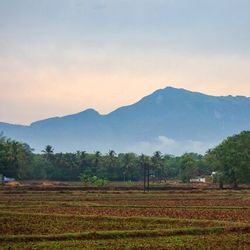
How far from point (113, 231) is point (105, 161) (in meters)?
123

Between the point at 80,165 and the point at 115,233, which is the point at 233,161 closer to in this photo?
the point at 80,165

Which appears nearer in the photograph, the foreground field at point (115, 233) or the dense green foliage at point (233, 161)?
the foreground field at point (115, 233)

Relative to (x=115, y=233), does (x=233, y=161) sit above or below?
above

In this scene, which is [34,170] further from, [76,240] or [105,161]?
[76,240]

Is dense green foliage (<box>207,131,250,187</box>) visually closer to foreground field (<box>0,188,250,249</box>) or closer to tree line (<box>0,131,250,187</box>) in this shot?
tree line (<box>0,131,250,187</box>)

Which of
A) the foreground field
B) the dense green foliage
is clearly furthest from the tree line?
the foreground field

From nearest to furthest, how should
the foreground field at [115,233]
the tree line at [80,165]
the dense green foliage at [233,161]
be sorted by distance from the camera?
1. the foreground field at [115,233]
2. the dense green foliage at [233,161]
3. the tree line at [80,165]

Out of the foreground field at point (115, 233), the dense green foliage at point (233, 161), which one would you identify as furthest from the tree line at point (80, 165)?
the foreground field at point (115, 233)

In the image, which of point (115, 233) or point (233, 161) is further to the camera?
point (233, 161)

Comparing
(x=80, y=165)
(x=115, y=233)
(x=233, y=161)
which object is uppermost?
(x=80, y=165)

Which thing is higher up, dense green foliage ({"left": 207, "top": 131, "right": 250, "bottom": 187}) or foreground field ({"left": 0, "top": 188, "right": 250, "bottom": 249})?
dense green foliage ({"left": 207, "top": 131, "right": 250, "bottom": 187})

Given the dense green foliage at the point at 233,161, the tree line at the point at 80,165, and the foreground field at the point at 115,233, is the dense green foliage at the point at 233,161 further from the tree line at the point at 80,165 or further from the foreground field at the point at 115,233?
the foreground field at the point at 115,233

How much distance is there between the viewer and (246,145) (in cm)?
11125

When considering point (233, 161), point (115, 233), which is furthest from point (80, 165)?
point (115, 233)
